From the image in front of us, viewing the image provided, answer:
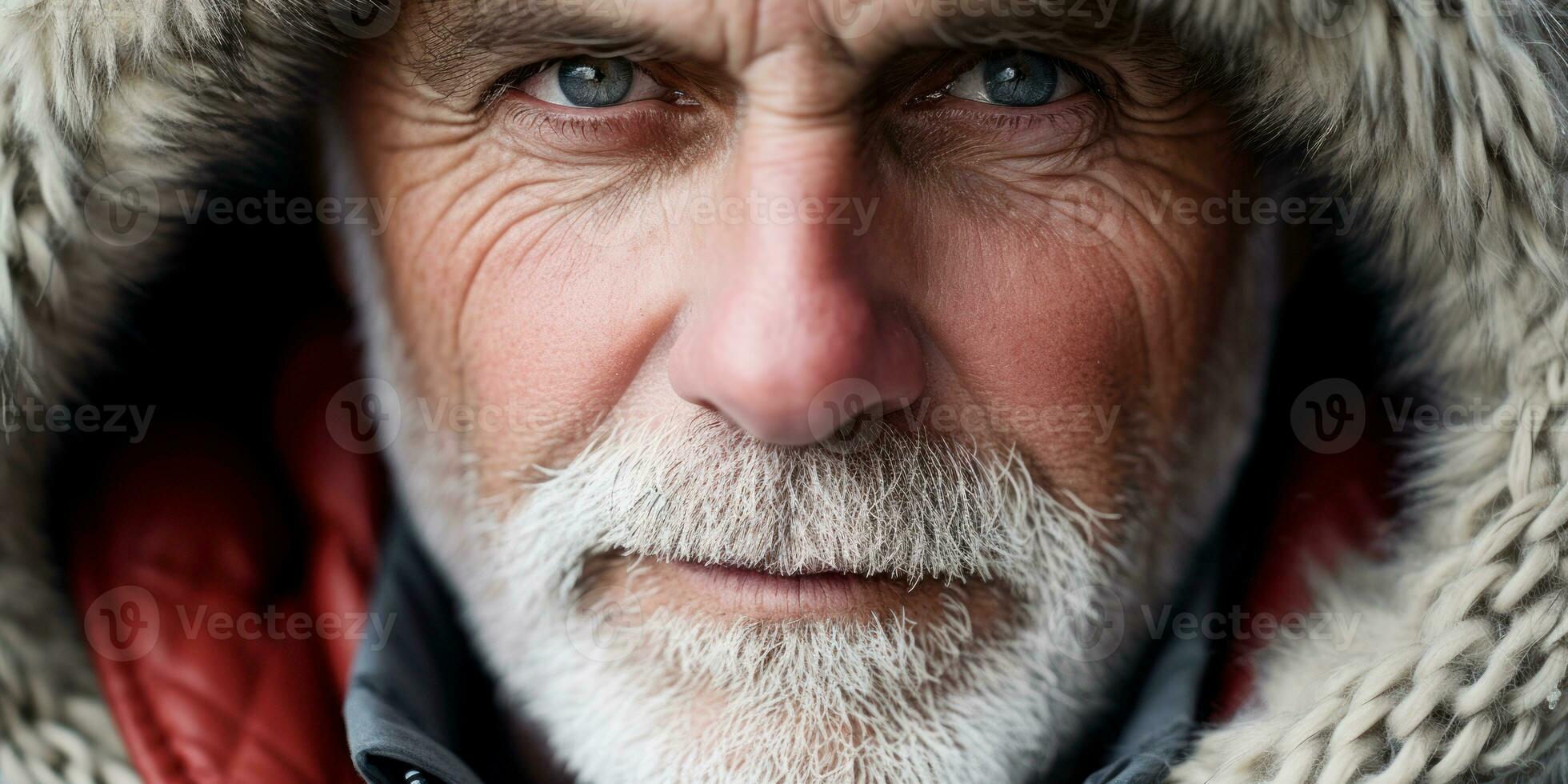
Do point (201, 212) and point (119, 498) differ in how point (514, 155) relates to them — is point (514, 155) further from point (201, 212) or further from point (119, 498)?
point (119, 498)

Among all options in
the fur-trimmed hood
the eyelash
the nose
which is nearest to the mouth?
the nose

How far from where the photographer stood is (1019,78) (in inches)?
44.9

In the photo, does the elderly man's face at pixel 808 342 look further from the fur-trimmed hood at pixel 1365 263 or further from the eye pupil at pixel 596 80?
the fur-trimmed hood at pixel 1365 263

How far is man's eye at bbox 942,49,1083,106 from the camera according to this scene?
1.12 m

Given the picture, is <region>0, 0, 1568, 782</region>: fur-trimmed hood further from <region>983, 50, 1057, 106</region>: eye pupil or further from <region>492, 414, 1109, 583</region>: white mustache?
<region>492, 414, 1109, 583</region>: white mustache

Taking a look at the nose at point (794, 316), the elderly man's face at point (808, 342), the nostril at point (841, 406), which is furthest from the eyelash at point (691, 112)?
the nostril at point (841, 406)

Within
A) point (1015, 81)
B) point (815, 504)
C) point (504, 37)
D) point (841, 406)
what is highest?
point (504, 37)

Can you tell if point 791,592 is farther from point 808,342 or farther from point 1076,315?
point 1076,315

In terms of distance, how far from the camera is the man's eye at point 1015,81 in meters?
1.12

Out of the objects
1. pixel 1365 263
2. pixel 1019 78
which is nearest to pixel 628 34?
pixel 1019 78

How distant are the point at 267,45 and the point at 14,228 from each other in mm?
316

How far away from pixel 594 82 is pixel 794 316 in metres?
0.37

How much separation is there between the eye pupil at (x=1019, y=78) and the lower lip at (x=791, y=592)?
53 cm

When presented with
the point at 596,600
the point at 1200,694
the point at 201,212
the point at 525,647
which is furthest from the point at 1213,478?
the point at 201,212
